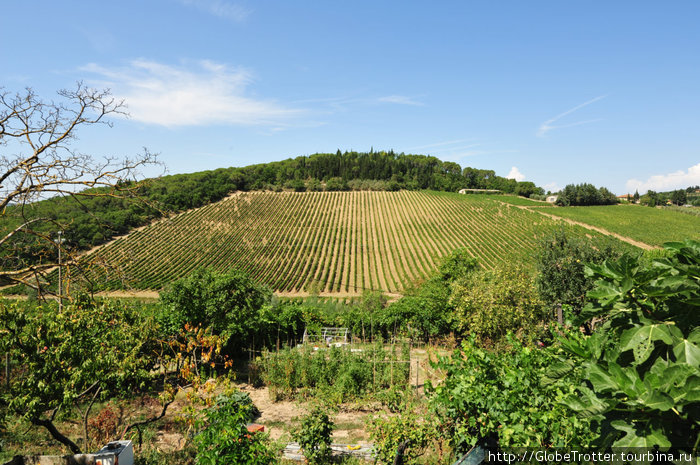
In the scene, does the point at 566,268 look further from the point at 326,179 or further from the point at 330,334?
the point at 326,179

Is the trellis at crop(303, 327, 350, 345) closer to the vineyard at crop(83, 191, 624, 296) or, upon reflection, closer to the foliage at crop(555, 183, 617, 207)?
the vineyard at crop(83, 191, 624, 296)

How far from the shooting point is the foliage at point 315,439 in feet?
23.3

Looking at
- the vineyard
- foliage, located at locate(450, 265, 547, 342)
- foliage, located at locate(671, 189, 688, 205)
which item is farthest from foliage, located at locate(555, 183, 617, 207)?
foliage, located at locate(450, 265, 547, 342)

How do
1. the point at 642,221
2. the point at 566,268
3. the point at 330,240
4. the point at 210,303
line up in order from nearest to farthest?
the point at 210,303, the point at 566,268, the point at 330,240, the point at 642,221

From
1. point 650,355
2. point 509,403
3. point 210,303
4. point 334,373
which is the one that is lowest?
point 334,373

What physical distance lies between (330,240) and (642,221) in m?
58.3

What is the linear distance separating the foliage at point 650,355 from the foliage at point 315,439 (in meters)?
6.28

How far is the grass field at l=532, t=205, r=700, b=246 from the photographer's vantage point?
174 feet

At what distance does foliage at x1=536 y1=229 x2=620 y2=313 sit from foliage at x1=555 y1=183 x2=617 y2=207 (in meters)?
82.4

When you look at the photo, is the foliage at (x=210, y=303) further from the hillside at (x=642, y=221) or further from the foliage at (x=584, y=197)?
the foliage at (x=584, y=197)

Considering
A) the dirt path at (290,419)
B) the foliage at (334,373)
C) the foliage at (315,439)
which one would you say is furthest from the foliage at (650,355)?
the foliage at (334,373)

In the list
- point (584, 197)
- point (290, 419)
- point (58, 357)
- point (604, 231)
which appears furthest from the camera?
point (584, 197)

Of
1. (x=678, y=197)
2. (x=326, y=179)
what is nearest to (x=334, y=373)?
(x=326, y=179)

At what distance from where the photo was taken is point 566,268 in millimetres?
14992
